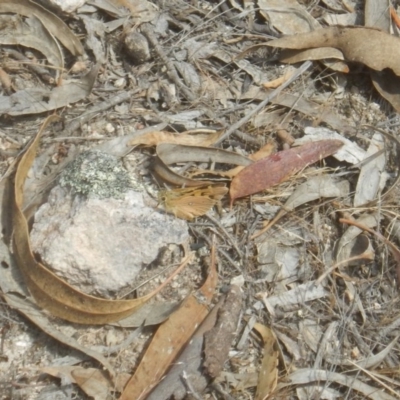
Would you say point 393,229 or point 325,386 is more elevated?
point 393,229

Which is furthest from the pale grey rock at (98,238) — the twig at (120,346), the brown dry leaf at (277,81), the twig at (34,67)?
the brown dry leaf at (277,81)

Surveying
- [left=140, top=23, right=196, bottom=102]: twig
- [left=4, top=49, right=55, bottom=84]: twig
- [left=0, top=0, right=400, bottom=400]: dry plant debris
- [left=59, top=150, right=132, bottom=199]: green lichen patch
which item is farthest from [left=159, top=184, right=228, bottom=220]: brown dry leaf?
[left=4, top=49, right=55, bottom=84]: twig

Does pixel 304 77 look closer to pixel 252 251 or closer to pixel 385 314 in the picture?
pixel 252 251

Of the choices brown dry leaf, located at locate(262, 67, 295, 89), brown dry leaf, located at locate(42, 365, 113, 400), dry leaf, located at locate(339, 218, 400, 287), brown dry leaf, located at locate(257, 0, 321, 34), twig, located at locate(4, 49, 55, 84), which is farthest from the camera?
brown dry leaf, located at locate(257, 0, 321, 34)

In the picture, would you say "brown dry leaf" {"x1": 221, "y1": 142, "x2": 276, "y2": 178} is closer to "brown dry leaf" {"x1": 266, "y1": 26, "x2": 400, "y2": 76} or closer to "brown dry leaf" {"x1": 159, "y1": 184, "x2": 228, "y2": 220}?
"brown dry leaf" {"x1": 159, "y1": 184, "x2": 228, "y2": 220}

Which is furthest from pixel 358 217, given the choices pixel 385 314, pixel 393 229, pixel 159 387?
pixel 159 387

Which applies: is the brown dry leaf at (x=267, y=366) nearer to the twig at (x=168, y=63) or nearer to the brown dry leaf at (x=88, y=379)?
the brown dry leaf at (x=88, y=379)

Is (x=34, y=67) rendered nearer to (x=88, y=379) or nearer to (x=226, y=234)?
(x=226, y=234)
